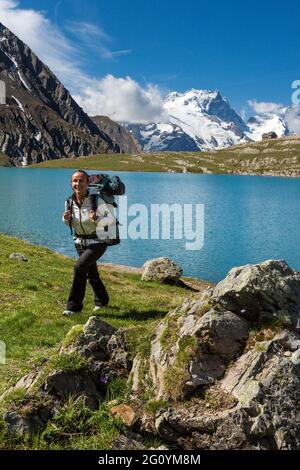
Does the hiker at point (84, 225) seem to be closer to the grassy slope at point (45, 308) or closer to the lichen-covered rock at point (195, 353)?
the grassy slope at point (45, 308)

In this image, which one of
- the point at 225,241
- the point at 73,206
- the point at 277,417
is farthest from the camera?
the point at 225,241

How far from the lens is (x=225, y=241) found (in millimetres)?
71125

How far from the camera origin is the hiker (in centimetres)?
1552

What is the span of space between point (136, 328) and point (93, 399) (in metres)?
2.49

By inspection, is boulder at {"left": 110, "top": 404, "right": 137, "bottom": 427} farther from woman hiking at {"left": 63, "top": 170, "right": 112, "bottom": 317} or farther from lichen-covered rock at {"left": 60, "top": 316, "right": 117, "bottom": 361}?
woman hiking at {"left": 63, "top": 170, "right": 112, "bottom": 317}

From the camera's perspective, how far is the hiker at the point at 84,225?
15.5 meters

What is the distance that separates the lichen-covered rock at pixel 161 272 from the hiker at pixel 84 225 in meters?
14.9

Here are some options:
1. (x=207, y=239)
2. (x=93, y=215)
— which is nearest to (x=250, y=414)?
(x=93, y=215)

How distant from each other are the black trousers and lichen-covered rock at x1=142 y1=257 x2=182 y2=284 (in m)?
13.8

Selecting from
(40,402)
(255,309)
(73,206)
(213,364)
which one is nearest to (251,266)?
(255,309)

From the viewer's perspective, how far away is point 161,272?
32.6m

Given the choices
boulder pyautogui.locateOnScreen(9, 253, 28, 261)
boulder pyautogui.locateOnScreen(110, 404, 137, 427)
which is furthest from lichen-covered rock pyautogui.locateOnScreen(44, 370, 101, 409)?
boulder pyautogui.locateOnScreen(9, 253, 28, 261)

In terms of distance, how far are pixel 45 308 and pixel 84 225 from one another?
451 centimetres

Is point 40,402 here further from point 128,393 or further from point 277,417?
point 277,417
